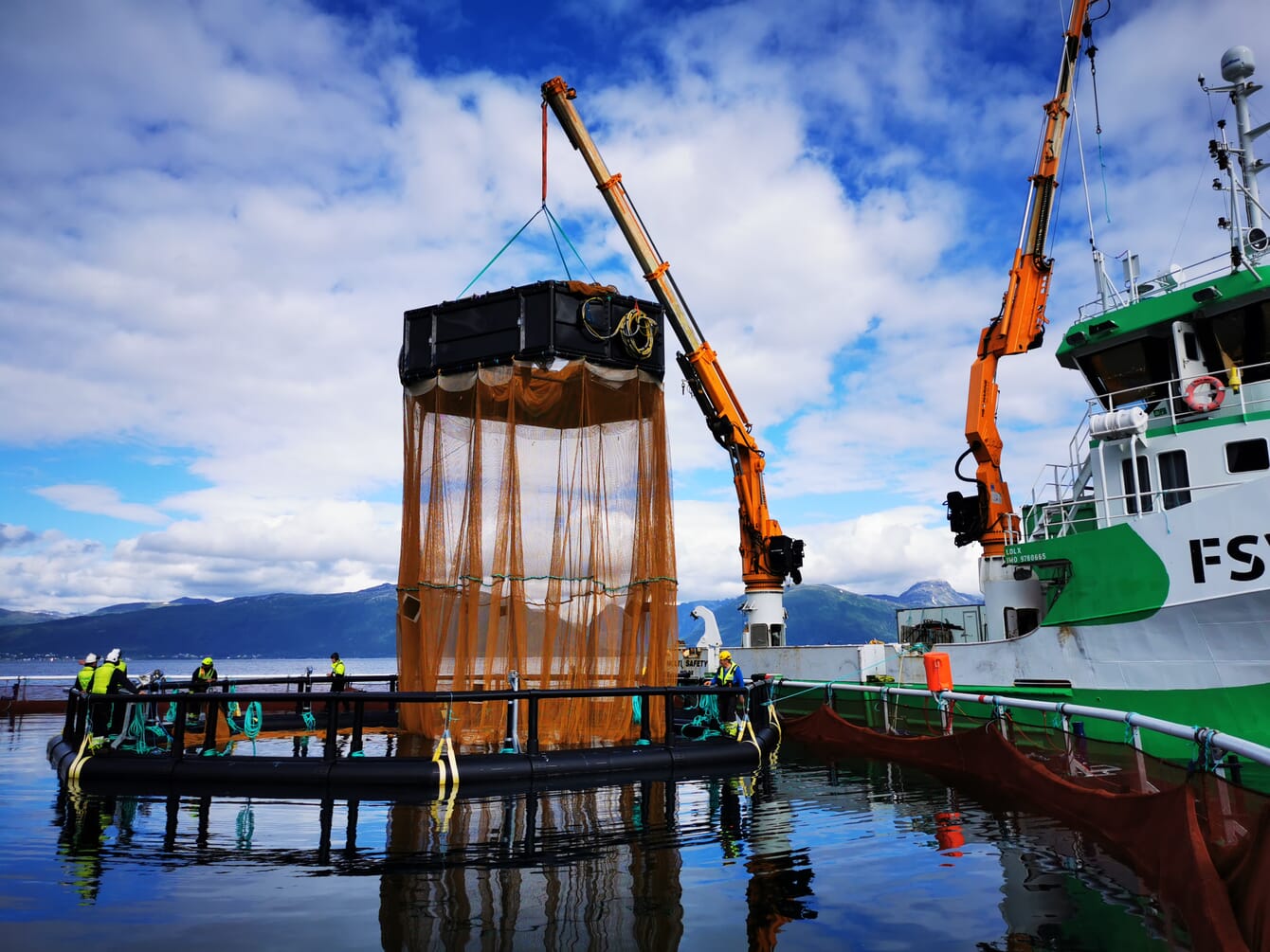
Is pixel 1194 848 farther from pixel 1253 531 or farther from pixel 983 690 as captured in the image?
pixel 983 690

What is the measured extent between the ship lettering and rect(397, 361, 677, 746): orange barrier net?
9.10m

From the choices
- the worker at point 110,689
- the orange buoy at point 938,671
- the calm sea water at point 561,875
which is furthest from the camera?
the orange buoy at point 938,671

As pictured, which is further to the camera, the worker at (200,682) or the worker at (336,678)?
the worker at (336,678)

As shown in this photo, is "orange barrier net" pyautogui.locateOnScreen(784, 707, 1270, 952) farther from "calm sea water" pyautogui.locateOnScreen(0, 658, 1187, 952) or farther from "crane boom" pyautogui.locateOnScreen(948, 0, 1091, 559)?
"crane boom" pyautogui.locateOnScreen(948, 0, 1091, 559)

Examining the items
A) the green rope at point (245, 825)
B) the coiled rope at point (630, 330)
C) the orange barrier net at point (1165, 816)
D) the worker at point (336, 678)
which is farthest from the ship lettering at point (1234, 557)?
the worker at point (336, 678)

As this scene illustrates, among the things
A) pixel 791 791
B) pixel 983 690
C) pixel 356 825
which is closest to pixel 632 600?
pixel 791 791

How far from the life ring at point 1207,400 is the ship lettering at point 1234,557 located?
3571 mm

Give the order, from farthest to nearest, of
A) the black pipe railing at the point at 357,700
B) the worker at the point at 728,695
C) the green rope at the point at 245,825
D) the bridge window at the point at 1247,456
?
the bridge window at the point at 1247,456, the worker at the point at 728,695, the black pipe railing at the point at 357,700, the green rope at the point at 245,825

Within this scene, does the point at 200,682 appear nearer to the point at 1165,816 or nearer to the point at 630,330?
the point at 630,330

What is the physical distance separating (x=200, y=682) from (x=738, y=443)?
704 inches

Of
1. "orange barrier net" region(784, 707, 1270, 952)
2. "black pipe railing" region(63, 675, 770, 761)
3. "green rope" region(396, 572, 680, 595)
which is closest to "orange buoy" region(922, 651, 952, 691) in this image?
"orange barrier net" region(784, 707, 1270, 952)

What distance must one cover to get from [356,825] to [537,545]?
4864mm

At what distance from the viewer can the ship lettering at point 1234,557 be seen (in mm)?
13219

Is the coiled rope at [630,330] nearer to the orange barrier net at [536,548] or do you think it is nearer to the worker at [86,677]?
the orange barrier net at [536,548]
